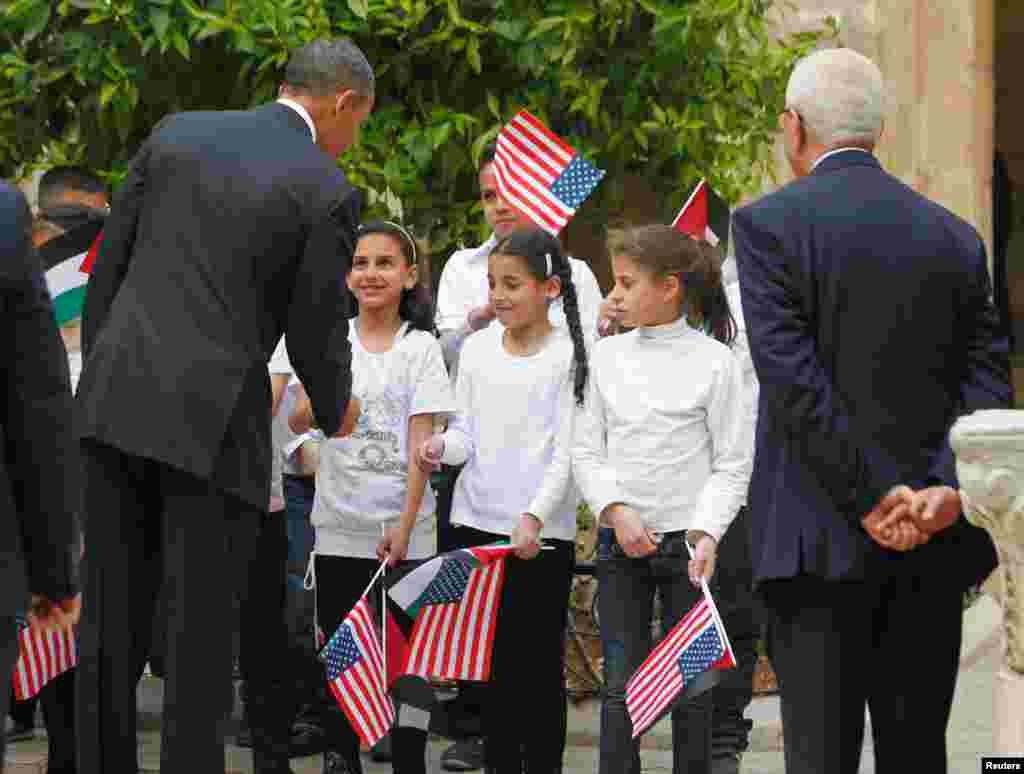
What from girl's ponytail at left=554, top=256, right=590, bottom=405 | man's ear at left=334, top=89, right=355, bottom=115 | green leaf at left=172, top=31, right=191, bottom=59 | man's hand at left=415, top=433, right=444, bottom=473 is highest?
green leaf at left=172, top=31, right=191, bottom=59

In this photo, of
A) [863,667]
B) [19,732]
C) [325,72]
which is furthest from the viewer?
[19,732]

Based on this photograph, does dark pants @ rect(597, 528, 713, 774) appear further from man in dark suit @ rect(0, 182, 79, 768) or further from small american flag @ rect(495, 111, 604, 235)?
man in dark suit @ rect(0, 182, 79, 768)

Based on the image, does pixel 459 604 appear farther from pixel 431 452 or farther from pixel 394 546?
pixel 431 452

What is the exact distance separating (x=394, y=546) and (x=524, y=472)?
1.50ft

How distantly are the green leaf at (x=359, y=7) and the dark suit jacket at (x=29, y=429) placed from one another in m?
3.81

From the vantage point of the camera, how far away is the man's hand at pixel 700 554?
6.13 meters

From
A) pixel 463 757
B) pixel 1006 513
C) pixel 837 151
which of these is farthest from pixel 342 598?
pixel 1006 513

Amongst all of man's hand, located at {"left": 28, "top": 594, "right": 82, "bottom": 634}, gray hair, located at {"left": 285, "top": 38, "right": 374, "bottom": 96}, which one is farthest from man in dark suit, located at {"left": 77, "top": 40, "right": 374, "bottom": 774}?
man's hand, located at {"left": 28, "top": 594, "right": 82, "bottom": 634}

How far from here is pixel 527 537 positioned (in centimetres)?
664

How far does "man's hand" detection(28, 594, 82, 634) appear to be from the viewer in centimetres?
452

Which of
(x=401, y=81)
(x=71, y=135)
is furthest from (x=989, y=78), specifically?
(x=71, y=135)

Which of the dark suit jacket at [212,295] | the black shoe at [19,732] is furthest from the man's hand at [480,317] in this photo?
the black shoe at [19,732]

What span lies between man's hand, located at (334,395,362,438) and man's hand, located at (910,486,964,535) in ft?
5.27

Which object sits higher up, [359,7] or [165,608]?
[359,7]
